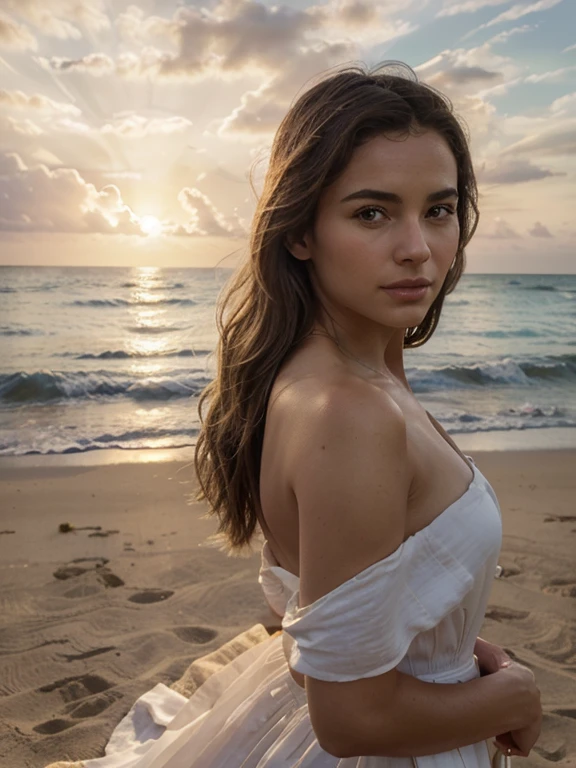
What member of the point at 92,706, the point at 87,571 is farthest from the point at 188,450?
the point at 92,706

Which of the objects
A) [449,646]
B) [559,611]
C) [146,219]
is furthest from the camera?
[146,219]

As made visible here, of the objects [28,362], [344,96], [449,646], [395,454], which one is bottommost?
[28,362]

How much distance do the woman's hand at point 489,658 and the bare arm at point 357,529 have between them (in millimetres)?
342

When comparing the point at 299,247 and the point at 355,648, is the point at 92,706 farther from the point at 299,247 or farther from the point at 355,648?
the point at 299,247

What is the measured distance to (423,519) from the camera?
1.54 metres

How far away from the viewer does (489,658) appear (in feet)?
6.13

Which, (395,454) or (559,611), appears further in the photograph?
(559,611)

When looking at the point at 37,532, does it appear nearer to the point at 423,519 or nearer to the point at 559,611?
the point at 559,611

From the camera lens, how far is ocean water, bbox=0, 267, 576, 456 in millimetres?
10117

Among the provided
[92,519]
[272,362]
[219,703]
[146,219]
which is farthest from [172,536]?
[146,219]

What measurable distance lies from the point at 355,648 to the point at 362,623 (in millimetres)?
45

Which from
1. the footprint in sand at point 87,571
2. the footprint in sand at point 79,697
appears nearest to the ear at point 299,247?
the footprint in sand at point 79,697

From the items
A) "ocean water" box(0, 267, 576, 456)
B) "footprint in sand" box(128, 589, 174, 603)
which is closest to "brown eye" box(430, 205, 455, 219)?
"ocean water" box(0, 267, 576, 456)

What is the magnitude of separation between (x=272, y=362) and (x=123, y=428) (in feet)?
27.8
